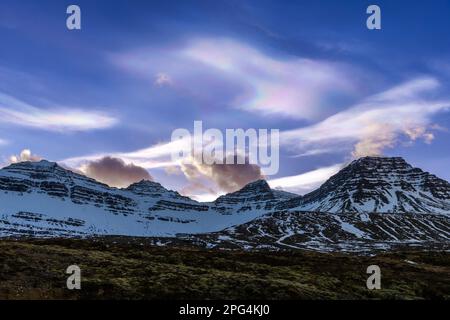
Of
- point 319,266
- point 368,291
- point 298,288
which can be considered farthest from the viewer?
point 319,266

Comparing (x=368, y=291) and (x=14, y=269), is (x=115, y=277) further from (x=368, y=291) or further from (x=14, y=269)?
(x=368, y=291)

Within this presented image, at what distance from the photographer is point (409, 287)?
1356 inches

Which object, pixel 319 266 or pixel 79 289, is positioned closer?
pixel 79 289

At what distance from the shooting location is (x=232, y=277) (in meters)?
32.3

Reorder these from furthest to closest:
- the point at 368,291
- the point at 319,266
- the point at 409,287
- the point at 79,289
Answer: the point at 319,266 → the point at 409,287 → the point at 368,291 → the point at 79,289

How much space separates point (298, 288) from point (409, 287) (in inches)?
410

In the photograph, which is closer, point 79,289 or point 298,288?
point 79,289

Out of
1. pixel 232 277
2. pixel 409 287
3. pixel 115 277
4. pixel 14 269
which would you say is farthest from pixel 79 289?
pixel 409 287

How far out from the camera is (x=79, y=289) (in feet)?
89.0
